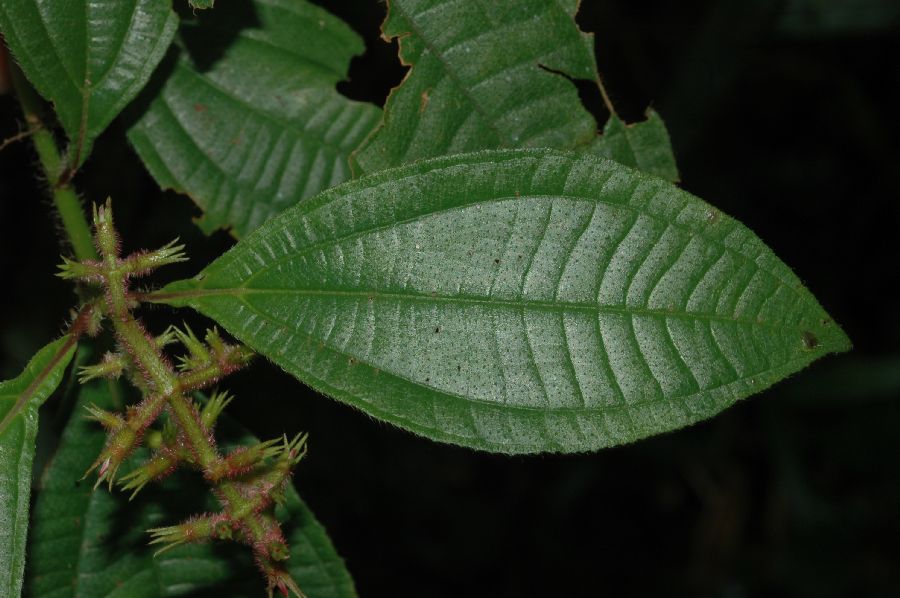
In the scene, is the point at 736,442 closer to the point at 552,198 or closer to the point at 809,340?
the point at 809,340

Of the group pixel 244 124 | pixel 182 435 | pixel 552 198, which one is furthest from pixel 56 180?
pixel 552 198

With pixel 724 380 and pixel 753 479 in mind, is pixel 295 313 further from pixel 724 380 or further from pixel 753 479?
pixel 753 479

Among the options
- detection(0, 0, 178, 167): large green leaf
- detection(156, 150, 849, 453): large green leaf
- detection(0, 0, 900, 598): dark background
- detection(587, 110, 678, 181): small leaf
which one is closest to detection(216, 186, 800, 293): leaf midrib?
detection(156, 150, 849, 453): large green leaf

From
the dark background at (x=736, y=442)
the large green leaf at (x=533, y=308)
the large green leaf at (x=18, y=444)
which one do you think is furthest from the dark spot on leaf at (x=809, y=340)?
the dark background at (x=736, y=442)

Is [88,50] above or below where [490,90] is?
above

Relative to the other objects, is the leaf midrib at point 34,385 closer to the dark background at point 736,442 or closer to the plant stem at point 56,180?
the plant stem at point 56,180

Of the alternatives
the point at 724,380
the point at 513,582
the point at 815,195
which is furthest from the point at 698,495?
the point at 724,380
